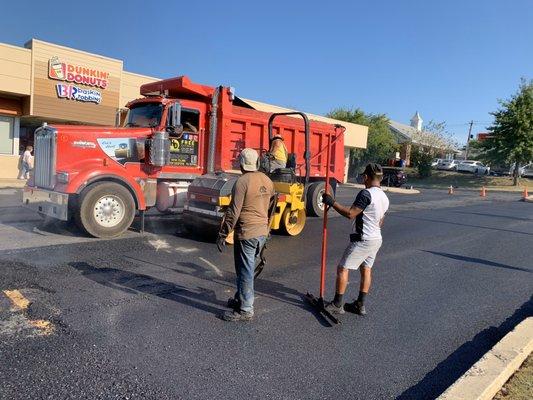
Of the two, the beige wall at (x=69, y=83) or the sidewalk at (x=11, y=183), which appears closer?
the sidewalk at (x=11, y=183)

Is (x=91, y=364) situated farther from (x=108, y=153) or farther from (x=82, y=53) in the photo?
(x=82, y=53)

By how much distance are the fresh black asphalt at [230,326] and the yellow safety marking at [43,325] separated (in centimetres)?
9

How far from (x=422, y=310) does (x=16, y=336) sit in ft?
14.1

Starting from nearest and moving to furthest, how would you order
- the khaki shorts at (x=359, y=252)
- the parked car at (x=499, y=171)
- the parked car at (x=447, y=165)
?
the khaki shorts at (x=359, y=252)
the parked car at (x=499, y=171)
the parked car at (x=447, y=165)

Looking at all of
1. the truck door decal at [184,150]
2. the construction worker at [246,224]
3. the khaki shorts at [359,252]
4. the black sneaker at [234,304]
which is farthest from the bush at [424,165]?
the construction worker at [246,224]

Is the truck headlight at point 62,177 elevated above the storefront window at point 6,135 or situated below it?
below

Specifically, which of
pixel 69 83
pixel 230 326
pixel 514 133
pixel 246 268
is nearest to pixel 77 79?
pixel 69 83

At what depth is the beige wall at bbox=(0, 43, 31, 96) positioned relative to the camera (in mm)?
18297

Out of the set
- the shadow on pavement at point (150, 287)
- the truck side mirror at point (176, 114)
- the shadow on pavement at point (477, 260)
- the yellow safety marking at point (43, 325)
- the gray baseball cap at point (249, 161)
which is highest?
the truck side mirror at point (176, 114)

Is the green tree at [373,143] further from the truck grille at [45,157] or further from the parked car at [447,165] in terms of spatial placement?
the truck grille at [45,157]

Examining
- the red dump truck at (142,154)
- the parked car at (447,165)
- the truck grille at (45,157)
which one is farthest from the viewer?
the parked car at (447,165)

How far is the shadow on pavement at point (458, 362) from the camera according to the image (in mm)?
3617

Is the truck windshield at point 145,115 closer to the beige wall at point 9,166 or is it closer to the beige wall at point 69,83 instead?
the beige wall at point 69,83

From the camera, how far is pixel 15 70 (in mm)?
18672
